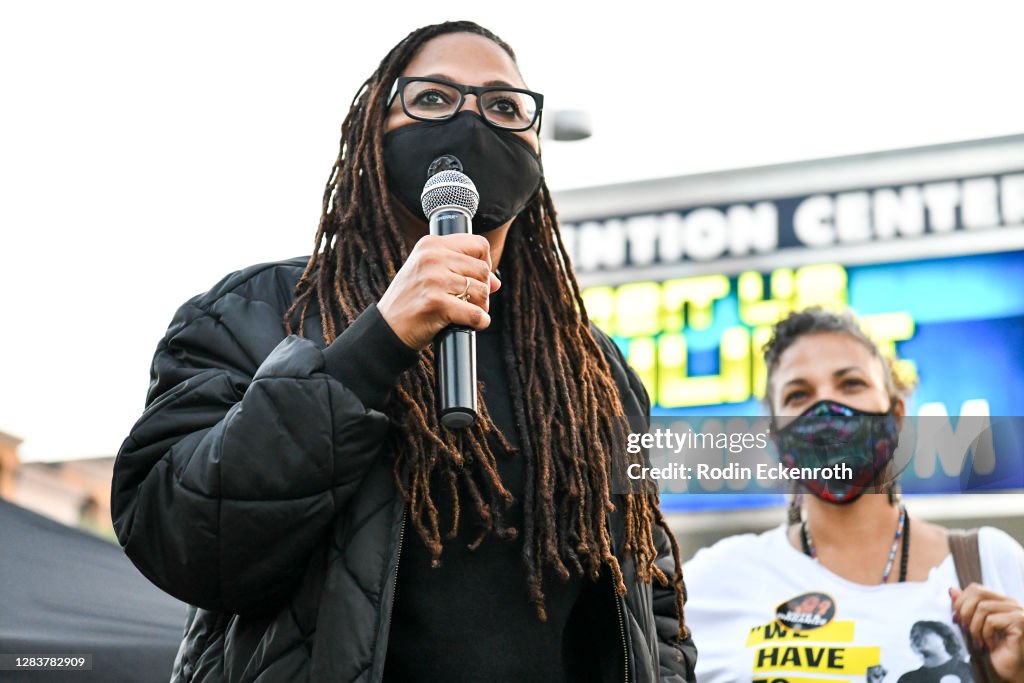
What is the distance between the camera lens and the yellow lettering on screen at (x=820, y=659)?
9.62ft

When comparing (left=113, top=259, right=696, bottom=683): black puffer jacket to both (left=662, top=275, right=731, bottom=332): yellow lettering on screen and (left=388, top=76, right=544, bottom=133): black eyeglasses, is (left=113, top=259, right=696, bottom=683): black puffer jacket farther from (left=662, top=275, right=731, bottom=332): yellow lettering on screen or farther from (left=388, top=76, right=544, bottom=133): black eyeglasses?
(left=662, top=275, right=731, bottom=332): yellow lettering on screen

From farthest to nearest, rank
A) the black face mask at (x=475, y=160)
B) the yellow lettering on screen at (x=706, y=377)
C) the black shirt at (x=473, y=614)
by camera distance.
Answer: the yellow lettering on screen at (x=706, y=377) < the black face mask at (x=475, y=160) < the black shirt at (x=473, y=614)

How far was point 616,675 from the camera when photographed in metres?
1.91

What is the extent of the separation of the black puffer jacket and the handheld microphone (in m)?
0.11

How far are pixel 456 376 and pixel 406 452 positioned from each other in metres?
0.23

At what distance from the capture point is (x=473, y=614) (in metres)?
1.81

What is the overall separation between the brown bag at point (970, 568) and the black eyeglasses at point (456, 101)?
1.63 meters

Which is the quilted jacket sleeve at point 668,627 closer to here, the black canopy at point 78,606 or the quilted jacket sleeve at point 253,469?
the quilted jacket sleeve at point 253,469

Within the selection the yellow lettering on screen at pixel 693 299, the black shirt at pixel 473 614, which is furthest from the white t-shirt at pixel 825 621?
Result: the yellow lettering on screen at pixel 693 299

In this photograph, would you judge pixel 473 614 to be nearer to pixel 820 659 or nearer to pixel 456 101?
pixel 456 101

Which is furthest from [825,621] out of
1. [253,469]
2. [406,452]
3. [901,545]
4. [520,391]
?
[253,469]

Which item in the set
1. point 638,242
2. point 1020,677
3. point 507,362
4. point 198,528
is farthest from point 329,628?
point 638,242

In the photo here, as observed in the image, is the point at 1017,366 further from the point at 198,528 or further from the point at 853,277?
the point at 198,528

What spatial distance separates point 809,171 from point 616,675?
4.94 metres
